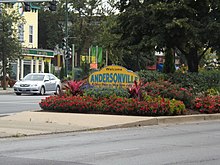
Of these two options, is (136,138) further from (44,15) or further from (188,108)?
(44,15)

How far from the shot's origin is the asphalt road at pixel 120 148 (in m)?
9.58

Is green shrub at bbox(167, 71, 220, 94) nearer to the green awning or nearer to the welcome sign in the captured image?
the welcome sign

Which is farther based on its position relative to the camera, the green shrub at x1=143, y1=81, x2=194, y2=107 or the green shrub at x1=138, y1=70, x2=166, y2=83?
the green shrub at x1=138, y1=70, x2=166, y2=83

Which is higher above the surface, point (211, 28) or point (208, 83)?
point (211, 28)

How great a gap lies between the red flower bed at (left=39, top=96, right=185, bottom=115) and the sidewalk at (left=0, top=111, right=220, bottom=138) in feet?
1.57

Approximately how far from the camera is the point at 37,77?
33.8 m

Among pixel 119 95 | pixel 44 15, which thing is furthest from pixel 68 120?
pixel 44 15

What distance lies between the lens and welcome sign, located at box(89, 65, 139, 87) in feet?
64.8

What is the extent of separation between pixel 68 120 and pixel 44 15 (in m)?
59.6

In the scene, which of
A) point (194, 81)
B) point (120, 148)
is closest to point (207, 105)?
point (194, 81)

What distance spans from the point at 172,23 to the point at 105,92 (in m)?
4.09

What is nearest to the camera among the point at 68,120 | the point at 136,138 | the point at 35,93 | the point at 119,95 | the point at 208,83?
the point at 136,138

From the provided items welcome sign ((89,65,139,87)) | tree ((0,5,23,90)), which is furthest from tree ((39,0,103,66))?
welcome sign ((89,65,139,87))

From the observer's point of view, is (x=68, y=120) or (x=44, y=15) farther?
(x=44, y=15)
